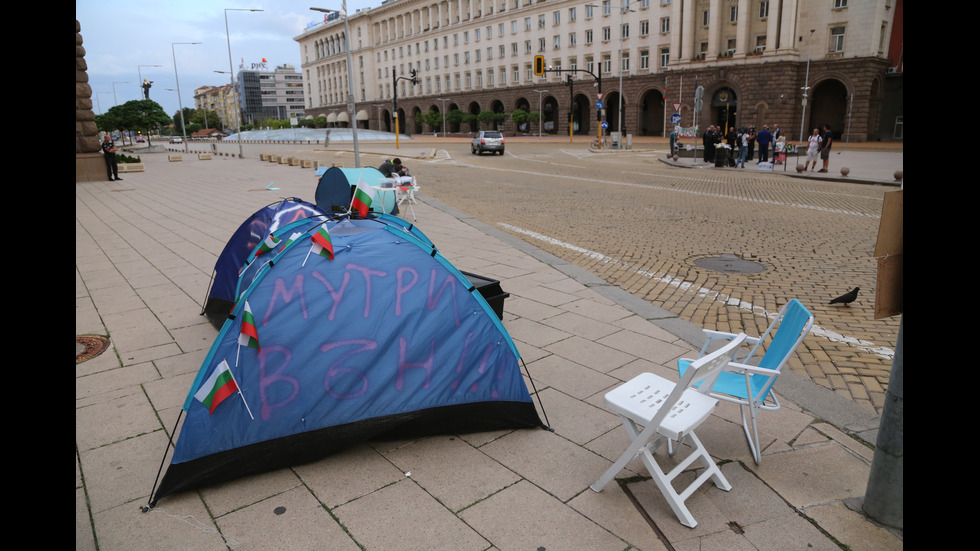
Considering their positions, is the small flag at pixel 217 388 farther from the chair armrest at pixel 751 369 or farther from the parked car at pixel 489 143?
the parked car at pixel 489 143

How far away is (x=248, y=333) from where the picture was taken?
3428mm

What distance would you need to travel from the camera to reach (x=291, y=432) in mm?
3482

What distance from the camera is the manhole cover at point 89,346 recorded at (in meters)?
5.20

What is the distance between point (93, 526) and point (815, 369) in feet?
16.4

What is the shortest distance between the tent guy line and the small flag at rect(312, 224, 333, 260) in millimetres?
3848

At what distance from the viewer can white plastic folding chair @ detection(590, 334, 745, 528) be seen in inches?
114

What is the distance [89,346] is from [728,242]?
8.65 m

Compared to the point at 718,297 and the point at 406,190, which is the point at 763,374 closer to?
the point at 718,297

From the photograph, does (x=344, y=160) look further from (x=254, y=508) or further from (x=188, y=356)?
(x=254, y=508)

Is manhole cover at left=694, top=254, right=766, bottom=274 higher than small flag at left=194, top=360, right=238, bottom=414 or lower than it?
lower

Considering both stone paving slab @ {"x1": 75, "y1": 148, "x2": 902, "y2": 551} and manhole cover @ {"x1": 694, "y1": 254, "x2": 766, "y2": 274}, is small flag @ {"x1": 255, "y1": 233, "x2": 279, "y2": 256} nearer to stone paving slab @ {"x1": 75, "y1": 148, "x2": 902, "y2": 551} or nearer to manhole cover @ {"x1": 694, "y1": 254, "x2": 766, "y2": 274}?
stone paving slab @ {"x1": 75, "y1": 148, "x2": 902, "y2": 551}

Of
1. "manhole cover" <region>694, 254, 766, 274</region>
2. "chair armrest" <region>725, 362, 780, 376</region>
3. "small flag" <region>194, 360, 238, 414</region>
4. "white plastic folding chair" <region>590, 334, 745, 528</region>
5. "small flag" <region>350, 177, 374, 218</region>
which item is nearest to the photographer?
"white plastic folding chair" <region>590, 334, 745, 528</region>

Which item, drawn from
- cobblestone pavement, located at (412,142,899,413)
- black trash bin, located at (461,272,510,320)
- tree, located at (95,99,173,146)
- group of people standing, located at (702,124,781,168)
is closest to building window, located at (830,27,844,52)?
group of people standing, located at (702,124,781,168)

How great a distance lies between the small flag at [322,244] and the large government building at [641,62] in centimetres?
1895
